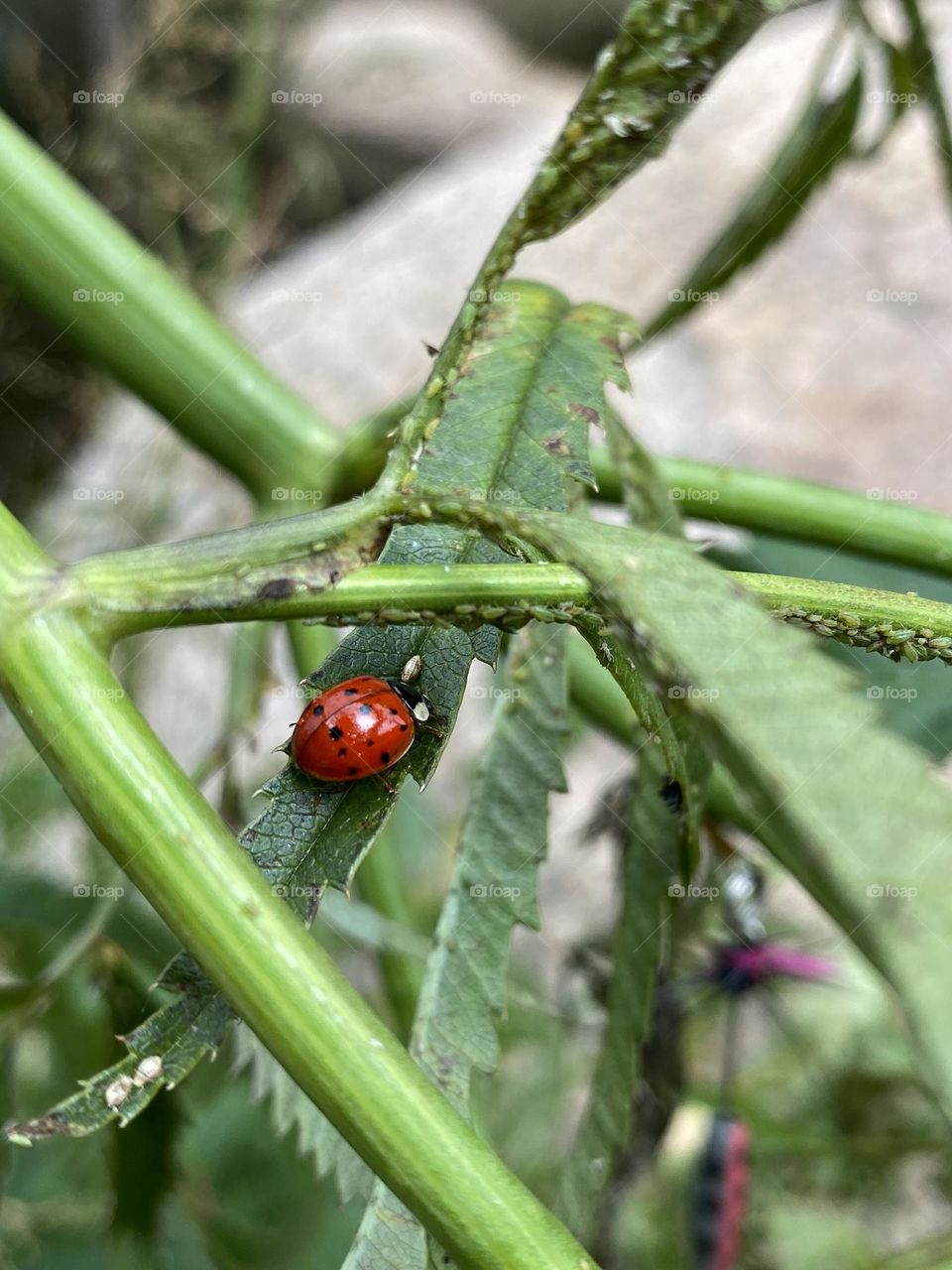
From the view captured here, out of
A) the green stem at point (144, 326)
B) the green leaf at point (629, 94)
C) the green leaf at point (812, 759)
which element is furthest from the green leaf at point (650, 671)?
the green stem at point (144, 326)

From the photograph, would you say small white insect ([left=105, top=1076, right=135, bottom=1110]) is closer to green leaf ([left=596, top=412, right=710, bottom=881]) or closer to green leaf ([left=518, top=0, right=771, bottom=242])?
green leaf ([left=596, top=412, right=710, bottom=881])

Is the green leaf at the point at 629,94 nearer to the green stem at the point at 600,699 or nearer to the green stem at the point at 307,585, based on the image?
the green stem at the point at 307,585

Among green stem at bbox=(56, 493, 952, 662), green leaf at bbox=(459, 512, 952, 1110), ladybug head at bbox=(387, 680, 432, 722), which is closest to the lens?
green leaf at bbox=(459, 512, 952, 1110)

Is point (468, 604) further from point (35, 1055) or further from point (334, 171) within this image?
point (334, 171)

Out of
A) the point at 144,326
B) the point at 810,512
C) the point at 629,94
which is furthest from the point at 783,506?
the point at 144,326

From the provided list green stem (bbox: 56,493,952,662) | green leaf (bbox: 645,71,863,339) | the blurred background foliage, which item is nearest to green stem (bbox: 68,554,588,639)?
green stem (bbox: 56,493,952,662)
